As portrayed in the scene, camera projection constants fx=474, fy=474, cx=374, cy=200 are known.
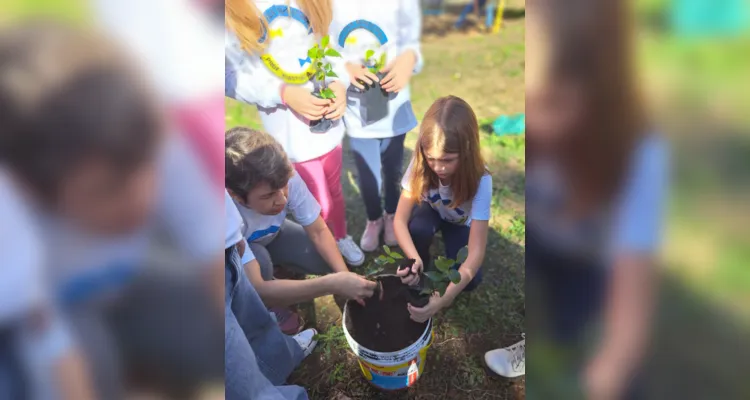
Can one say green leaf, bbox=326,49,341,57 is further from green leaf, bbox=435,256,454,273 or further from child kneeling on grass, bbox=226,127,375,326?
green leaf, bbox=435,256,454,273

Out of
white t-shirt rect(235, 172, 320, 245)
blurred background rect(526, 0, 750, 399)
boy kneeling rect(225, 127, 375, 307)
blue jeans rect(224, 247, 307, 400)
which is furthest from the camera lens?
white t-shirt rect(235, 172, 320, 245)

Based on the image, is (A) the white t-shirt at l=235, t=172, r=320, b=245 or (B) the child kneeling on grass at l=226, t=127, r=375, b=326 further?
(A) the white t-shirt at l=235, t=172, r=320, b=245

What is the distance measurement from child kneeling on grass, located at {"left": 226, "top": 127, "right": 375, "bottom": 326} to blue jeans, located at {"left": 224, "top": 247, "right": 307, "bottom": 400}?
77 mm

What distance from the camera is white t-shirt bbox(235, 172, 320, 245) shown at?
1271mm

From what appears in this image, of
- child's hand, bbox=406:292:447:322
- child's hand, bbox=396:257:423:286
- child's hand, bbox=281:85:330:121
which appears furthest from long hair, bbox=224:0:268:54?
child's hand, bbox=406:292:447:322

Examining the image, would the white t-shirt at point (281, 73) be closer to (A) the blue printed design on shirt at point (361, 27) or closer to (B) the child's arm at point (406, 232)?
(A) the blue printed design on shirt at point (361, 27)

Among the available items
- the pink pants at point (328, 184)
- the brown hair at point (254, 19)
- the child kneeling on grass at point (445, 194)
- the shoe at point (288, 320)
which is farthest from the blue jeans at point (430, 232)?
the brown hair at point (254, 19)

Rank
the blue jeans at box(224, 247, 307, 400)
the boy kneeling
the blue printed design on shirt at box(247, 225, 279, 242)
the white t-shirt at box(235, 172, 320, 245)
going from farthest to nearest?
the blue printed design on shirt at box(247, 225, 279, 242), the white t-shirt at box(235, 172, 320, 245), the boy kneeling, the blue jeans at box(224, 247, 307, 400)

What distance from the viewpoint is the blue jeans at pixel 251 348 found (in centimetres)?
104

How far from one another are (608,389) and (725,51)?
0.57 meters

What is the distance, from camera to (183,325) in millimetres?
851

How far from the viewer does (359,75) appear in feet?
3.98

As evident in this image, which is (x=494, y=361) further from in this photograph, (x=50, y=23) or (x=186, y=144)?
(x=50, y=23)

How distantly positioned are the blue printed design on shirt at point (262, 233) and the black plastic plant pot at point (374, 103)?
426 millimetres
